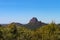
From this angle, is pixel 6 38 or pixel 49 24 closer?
pixel 6 38

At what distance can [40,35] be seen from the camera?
2333cm

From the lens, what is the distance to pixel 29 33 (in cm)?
2345

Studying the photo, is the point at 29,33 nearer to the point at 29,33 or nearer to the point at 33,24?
the point at 29,33

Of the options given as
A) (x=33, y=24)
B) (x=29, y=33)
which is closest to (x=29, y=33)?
(x=29, y=33)

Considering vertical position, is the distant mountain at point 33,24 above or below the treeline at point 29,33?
above

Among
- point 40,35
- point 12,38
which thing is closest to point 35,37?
point 40,35

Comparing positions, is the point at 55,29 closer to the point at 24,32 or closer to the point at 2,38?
the point at 24,32

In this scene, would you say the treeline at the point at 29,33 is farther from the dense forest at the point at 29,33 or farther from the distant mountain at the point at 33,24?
the distant mountain at the point at 33,24

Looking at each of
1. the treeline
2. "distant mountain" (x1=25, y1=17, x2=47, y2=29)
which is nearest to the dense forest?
the treeline

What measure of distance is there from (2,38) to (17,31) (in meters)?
1.66

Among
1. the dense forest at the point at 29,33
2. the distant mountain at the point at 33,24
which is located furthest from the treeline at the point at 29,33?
the distant mountain at the point at 33,24

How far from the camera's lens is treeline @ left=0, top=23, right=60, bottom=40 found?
2258 cm

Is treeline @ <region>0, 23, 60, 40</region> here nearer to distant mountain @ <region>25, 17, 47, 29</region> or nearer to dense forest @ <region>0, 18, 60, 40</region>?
dense forest @ <region>0, 18, 60, 40</region>

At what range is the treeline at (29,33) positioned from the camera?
2258 cm
